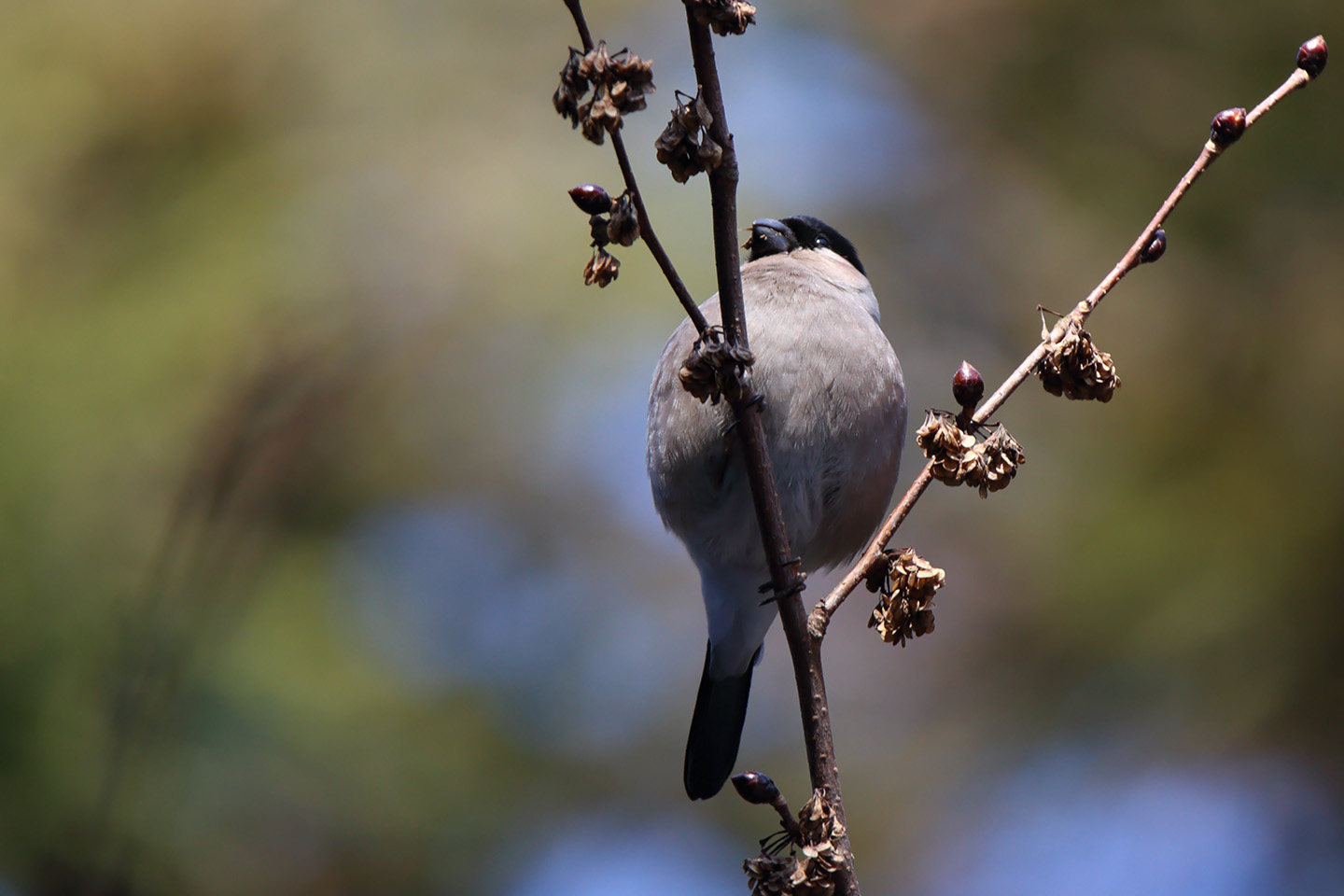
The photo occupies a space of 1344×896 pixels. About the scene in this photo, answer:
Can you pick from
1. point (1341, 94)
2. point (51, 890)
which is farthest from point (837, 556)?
point (1341, 94)

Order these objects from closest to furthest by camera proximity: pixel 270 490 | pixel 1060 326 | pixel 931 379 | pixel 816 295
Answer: pixel 1060 326 → pixel 816 295 → pixel 270 490 → pixel 931 379

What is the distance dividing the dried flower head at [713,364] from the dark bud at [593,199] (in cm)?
23

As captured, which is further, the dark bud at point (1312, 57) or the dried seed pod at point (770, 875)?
the dark bud at point (1312, 57)

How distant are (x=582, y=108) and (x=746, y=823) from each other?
4703 mm

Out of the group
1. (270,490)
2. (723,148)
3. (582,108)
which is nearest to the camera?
(582,108)

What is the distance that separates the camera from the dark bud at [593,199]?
1.45 m

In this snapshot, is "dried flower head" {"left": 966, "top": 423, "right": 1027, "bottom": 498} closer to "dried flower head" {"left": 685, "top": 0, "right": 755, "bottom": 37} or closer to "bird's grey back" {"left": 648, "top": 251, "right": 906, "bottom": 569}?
"dried flower head" {"left": 685, "top": 0, "right": 755, "bottom": 37}

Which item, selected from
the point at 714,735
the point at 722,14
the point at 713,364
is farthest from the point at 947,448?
the point at 714,735

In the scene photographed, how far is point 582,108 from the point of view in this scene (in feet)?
4.41

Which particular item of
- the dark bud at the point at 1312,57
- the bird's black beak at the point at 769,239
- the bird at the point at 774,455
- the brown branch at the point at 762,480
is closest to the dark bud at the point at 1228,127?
the dark bud at the point at 1312,57

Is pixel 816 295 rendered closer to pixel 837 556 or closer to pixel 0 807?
pixel 837 556

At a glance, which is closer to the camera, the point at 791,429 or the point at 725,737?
the point at 791,429

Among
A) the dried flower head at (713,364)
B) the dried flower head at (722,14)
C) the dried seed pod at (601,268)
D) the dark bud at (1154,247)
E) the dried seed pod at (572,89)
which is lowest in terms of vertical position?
the dried flower head at (713,364)

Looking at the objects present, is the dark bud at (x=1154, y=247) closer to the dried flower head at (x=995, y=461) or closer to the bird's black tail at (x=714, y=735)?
the dried flower head at (x=995, y=461)
